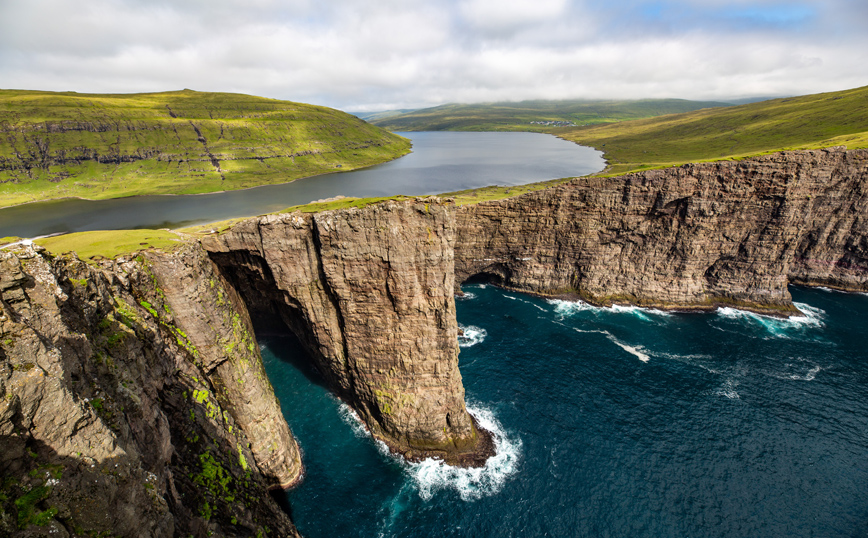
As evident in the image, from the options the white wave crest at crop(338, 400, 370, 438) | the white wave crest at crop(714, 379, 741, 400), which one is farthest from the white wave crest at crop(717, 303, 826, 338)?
the white wave crest at crop(338, 400, 370, 438)

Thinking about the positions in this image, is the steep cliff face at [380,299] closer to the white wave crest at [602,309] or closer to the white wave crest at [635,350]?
the white wave crest at [635,350]

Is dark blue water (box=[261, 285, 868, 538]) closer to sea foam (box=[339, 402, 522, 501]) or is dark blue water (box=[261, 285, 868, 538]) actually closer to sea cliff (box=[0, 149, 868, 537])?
sea foam (box=[339, 402, 522, 501])

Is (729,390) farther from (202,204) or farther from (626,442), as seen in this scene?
(202,204)

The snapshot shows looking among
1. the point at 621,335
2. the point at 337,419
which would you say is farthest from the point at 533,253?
the point at 337,419

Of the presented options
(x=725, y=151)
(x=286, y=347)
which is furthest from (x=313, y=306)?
(x=725, y=151)

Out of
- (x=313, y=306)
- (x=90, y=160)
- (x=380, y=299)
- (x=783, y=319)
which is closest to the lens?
(x=380, y=299)

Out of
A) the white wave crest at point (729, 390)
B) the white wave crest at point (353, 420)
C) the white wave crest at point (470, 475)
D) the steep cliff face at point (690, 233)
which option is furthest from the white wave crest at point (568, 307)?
the white wave crest at point (353, 420)
